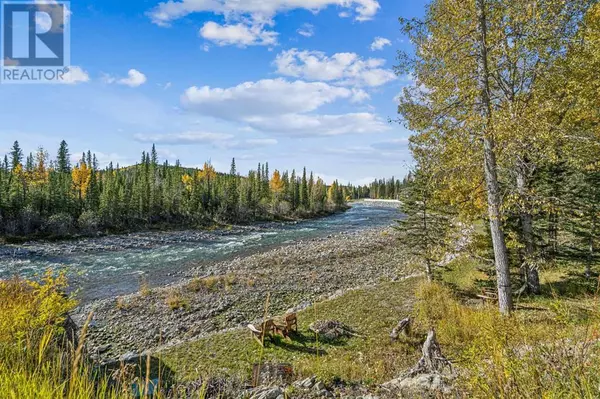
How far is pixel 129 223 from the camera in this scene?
50938 mm

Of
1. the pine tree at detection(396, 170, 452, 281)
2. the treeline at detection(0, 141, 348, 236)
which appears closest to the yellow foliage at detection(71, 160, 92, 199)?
the treeline at detection(0, 141, 348, 236)

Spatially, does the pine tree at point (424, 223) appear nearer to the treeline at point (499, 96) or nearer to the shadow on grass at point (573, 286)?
the shadow on grass at point (573, 286)

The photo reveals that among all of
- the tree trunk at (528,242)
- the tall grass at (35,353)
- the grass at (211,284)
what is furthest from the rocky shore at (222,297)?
the tree trunk at (528,242)

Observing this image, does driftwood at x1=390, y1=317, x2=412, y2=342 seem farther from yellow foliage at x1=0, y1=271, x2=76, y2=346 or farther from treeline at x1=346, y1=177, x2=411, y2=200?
treeline at x1=346, y1=177, x2=411, y2=200

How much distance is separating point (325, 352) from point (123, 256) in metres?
28.2

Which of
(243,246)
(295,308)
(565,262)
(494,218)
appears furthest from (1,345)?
(243,246)

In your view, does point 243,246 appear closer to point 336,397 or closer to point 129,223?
point 129,223

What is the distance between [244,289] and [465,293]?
11.4 metres

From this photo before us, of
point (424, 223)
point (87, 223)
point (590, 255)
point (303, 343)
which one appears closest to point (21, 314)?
point (303, 343)

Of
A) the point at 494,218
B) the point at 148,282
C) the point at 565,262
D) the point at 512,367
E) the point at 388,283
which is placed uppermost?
the point at 494,218

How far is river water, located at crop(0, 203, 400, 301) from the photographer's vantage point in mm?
22078

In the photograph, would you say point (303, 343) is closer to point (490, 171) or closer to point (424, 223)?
point (490, 171)

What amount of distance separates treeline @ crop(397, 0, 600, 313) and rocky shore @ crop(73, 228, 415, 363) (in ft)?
23.7

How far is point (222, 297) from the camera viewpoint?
17.0m
